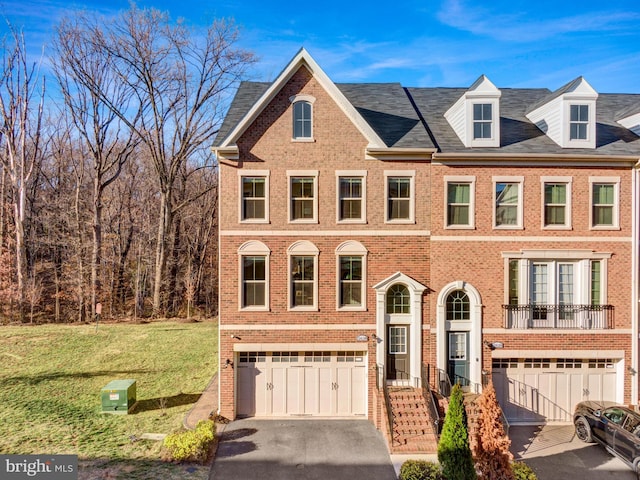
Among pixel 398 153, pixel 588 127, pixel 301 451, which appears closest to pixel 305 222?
pixel 398 153

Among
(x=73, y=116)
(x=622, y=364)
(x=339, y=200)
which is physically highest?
(x=73, y=116)

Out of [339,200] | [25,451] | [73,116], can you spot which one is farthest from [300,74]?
[73,116]

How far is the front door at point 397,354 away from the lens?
521 inches

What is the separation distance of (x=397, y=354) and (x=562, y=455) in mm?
5489

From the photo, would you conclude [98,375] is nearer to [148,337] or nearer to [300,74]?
[148,337]

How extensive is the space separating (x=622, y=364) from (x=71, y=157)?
35.7 metres

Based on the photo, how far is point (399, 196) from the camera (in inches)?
523

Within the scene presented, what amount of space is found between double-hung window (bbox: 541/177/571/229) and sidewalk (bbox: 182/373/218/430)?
13502 millimetres

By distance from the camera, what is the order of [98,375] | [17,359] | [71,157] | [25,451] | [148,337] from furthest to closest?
1. [71,157]
2. [148,337]
3. [17,359]
4. [98,375]
5. [25,451]

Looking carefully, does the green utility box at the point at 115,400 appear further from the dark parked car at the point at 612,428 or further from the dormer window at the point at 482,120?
the dormer window at the point at 482,120

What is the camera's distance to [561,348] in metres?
12.9

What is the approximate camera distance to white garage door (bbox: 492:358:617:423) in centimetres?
1310

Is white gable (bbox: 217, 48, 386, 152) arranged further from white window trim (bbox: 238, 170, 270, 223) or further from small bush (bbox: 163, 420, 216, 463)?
small bush (bbox: 163, 420, 216, 463)

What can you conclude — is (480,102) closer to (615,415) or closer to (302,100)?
(302,100)
